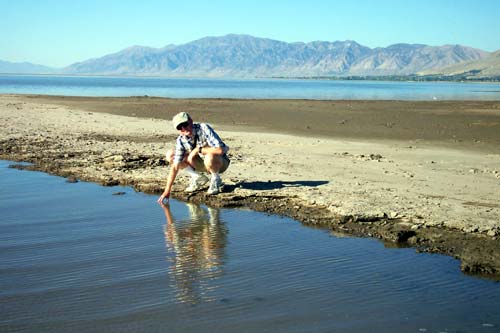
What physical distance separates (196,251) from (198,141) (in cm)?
302

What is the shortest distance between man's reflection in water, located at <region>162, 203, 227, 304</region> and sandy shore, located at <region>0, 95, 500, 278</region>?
0.92 meters

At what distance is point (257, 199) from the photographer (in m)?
9.06

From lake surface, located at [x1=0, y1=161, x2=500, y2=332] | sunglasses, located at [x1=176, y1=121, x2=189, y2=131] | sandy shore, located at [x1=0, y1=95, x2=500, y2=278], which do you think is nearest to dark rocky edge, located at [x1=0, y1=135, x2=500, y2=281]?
sandy shore, located at [x1=0, y1=95, x2=500, y2=278]

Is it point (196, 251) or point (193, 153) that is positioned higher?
point (193, 153)

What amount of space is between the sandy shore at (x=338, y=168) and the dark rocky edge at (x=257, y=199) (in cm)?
2

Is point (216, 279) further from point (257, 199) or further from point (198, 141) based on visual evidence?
point (198, 141)

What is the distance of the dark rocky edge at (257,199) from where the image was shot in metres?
6.71

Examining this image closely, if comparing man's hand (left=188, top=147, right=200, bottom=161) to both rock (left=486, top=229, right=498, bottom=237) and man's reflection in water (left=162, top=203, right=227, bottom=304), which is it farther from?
rock (left=486, top=229, right=498, bottom=237)

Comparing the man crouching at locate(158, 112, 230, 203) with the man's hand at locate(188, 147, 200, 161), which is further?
the man's hand at locate(188, 147, 200, 161)

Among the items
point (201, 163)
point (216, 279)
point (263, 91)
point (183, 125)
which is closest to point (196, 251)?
point (216, 279)

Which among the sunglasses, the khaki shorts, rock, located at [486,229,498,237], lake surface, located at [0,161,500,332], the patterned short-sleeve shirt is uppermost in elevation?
the sunglasses

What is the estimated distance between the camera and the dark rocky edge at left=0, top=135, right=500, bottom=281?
6707 mm

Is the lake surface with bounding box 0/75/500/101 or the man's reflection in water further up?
the lake surface with bounding box 0/75/500/101

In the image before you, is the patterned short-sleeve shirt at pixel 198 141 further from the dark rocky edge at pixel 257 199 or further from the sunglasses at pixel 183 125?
the dark rocky edge at pixel 257 199
